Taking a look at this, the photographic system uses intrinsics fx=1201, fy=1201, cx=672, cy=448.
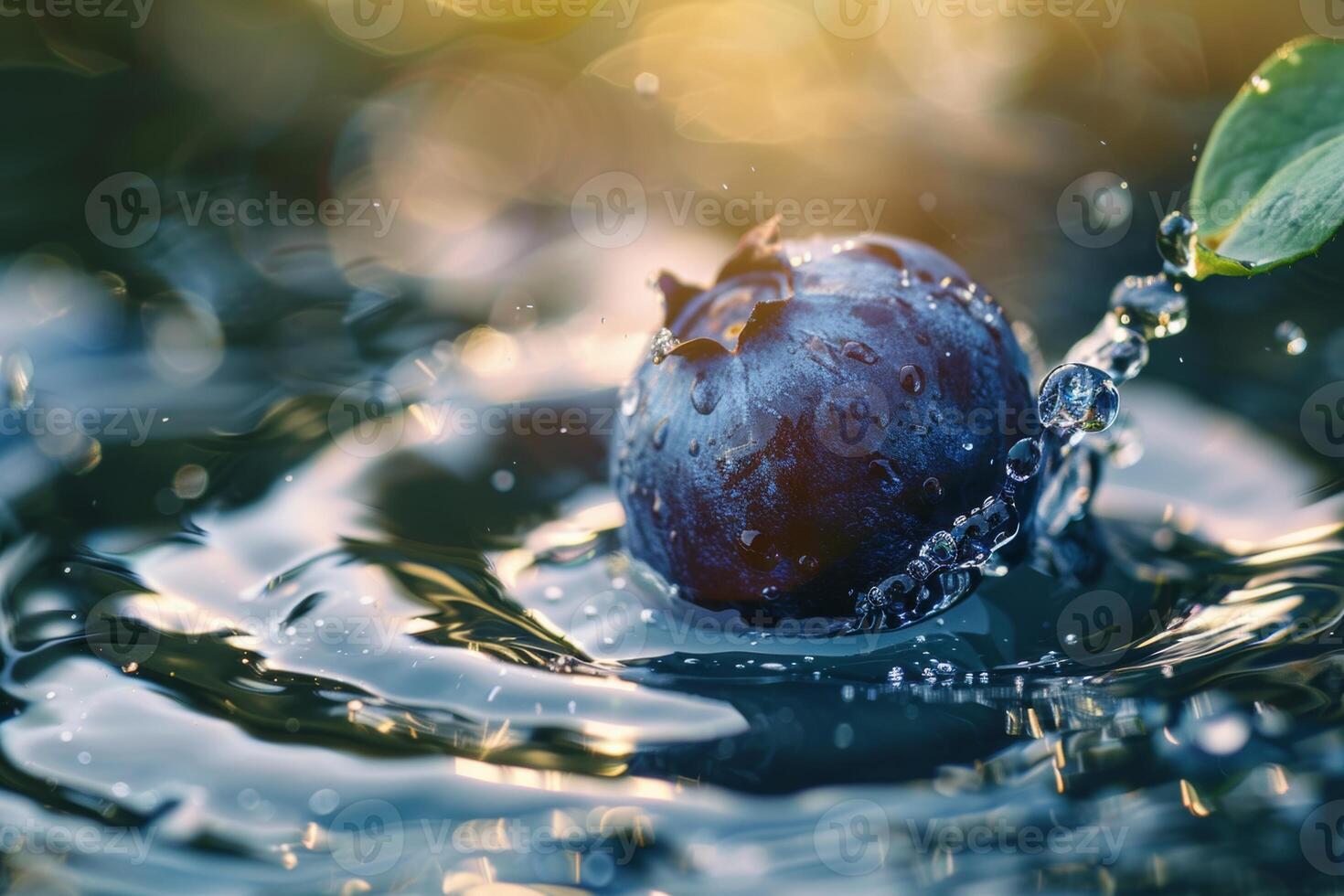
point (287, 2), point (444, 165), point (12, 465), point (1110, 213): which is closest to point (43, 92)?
point (287, 2)

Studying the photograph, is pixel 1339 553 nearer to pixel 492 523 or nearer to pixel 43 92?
pixel 492 523
